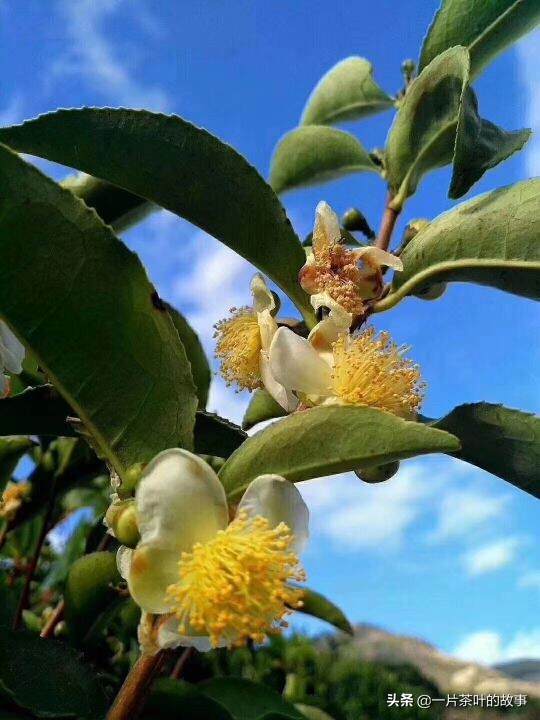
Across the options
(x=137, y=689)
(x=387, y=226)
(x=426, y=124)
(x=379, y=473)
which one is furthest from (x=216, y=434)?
(x=426, y=124)

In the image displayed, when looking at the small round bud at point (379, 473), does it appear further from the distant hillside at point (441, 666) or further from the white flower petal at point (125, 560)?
the distant hillside at point (441, 666)

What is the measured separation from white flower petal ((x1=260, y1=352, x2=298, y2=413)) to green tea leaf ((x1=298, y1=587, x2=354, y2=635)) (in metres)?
0.61

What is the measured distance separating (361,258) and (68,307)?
0.43m

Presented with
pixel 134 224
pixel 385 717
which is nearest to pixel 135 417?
pixel 134 224

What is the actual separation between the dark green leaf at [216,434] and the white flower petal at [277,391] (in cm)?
6

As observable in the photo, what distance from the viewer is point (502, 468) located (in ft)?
3.04

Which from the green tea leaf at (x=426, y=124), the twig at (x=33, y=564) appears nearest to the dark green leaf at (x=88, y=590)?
the twig at (x=33, y=564)

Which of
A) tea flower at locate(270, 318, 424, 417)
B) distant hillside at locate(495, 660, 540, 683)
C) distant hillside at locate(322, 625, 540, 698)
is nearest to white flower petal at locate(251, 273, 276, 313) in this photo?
tea flower at locate(270, 318, 424, 417)

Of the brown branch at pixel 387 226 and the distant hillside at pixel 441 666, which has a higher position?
the distant hillside at pixel 441 666

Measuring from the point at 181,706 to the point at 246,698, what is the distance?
119mm

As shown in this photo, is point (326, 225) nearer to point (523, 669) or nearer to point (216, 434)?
point (216, 434)

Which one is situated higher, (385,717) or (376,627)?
(376,627)

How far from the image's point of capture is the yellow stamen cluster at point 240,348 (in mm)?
1062

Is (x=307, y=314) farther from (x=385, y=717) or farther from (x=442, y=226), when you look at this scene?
(x=385, y=717)
